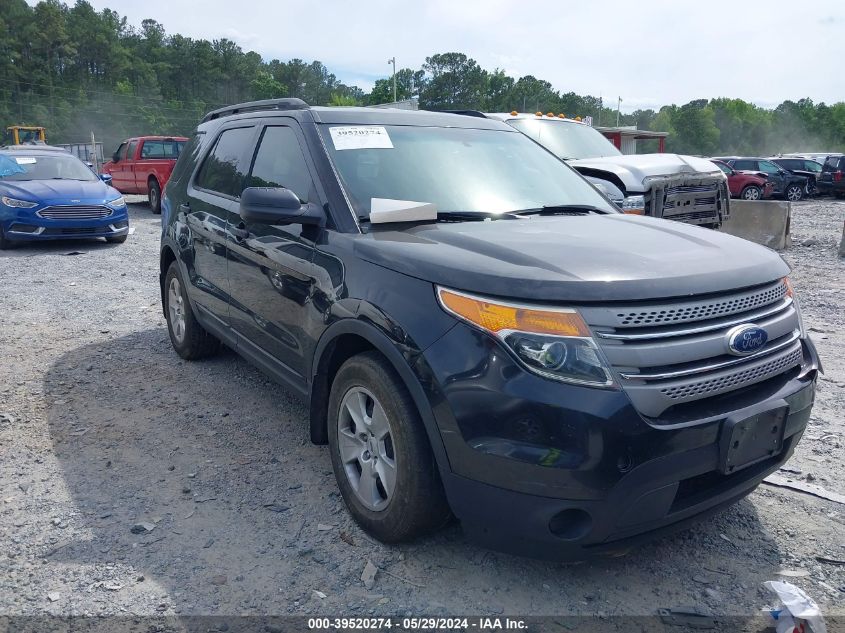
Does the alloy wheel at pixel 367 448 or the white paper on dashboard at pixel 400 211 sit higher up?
the white paper on dashboard at pixel 400 211

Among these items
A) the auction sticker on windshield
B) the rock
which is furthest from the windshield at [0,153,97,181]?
the rock

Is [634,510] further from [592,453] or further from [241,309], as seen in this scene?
[241,309]

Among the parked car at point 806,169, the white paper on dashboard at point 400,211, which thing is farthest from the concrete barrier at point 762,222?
the parked car at point 806,169

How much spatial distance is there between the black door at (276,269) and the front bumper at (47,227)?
8.18m

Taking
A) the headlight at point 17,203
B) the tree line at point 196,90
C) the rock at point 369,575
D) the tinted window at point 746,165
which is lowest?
the rock at point 369,575

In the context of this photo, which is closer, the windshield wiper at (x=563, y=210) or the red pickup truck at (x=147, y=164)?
the windshield wiper at (x=563, y=210)

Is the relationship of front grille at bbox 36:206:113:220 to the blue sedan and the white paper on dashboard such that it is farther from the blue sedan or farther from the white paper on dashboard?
the white paper on dashboard

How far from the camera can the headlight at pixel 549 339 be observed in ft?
7.57

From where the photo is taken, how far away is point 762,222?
1141 centimetres

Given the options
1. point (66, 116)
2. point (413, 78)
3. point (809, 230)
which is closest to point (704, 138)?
point (413, 78)

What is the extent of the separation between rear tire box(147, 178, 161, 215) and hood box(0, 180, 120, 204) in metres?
5.23

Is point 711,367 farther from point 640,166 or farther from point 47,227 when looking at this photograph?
point 47,227

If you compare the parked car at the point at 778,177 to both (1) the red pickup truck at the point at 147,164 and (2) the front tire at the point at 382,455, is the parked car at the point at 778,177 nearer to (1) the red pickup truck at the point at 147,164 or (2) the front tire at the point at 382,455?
(1) the red pickup truck at the point at 147,164

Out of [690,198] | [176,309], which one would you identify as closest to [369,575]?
[176,309]
